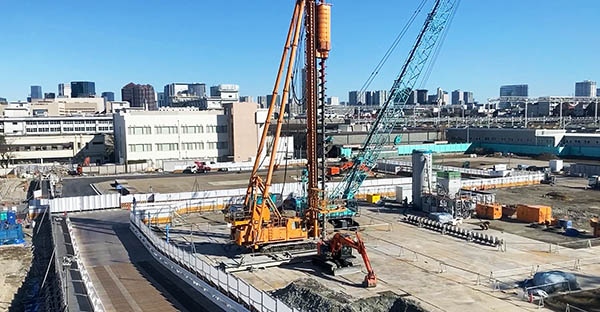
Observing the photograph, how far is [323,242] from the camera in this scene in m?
27.0

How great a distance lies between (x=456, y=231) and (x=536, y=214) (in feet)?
24.5

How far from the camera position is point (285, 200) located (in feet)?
152

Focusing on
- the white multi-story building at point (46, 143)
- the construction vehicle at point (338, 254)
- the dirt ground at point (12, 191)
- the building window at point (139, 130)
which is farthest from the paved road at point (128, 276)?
the white multi-story building at point (46, 143)

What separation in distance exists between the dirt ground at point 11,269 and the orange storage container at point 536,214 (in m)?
33.3

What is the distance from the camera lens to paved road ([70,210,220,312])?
2125 centimetres

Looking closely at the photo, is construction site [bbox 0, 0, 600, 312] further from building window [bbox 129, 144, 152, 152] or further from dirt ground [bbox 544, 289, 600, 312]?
building window [bbox 129, 144, 152, 152]

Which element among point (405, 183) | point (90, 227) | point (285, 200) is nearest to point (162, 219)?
point (90, 227)

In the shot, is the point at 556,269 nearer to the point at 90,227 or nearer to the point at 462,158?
the point at 90,227

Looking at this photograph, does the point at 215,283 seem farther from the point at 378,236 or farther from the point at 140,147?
the point at 140,147

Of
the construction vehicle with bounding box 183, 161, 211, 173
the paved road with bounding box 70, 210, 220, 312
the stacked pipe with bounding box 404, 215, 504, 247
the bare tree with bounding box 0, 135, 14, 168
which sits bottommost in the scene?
the stacked pipe with bounding box 404, 215, 504, 247

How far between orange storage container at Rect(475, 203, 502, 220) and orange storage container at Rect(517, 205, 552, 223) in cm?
162

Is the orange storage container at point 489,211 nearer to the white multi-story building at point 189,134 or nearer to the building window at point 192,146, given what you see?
the white multi-story building at point 189,134

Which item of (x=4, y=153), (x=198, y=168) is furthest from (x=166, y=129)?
(x=4, y=153)

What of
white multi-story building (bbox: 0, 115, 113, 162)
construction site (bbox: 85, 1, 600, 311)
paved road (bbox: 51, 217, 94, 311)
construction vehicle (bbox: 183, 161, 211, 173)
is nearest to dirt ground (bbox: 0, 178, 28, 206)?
construction site (bbox: 85, 1, 600, 311)
